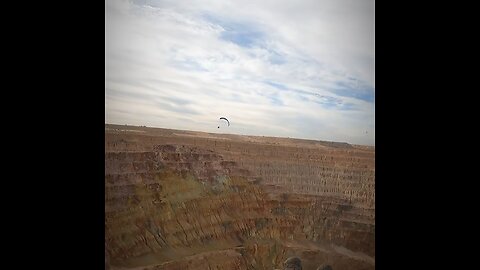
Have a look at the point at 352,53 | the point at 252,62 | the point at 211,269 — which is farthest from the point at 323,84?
the point at 211,269
